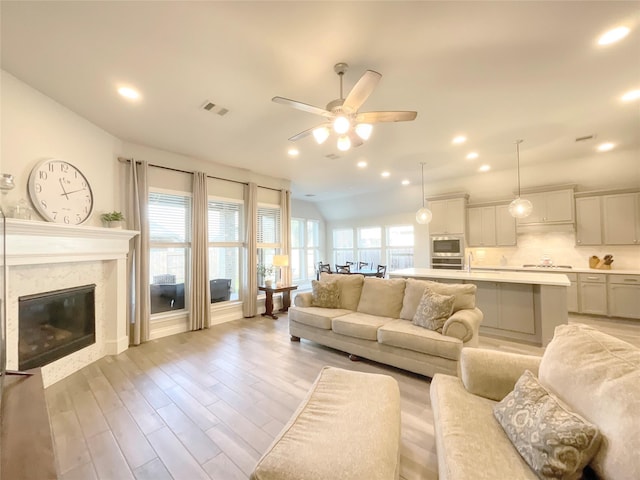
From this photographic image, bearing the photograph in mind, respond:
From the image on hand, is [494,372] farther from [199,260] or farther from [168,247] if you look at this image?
[168,247]

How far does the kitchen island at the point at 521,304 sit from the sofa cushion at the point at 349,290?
4.27 ft

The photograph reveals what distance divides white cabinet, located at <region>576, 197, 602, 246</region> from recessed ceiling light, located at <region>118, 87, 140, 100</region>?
23.9 ft

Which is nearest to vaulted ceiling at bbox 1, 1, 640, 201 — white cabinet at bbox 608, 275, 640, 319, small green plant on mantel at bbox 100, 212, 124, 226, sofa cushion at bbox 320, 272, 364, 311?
small green plant on mantel at bbox 100, 212, 124, 226

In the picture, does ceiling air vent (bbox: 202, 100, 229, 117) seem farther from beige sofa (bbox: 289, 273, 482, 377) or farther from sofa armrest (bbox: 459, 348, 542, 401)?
sofa armrest (bbox: 459, 348, 542, 401)

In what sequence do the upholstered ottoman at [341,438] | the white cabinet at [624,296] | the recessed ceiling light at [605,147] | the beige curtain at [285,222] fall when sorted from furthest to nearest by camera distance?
the beige curtain at [285,222], the white cabinet at [624,296], the recessed ceiling light at [605,147], the upholstered ottoman at [341,438]

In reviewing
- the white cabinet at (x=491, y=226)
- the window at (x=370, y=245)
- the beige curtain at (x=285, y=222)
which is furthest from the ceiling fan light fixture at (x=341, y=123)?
the window at (x=370, y=245)

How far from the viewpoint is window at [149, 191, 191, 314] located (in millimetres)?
4328

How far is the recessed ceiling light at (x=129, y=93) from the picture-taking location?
2.69 metres

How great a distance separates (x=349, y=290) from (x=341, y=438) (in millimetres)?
2818

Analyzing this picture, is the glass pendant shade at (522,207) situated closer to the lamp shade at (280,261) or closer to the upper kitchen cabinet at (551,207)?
the upper kitchen cabinet at (551,207)

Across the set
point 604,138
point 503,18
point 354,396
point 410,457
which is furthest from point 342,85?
point 604,138

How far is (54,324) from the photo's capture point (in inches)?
116

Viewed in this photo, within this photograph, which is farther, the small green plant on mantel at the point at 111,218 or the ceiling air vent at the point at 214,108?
the small green plant on mantel at the point at 111,218

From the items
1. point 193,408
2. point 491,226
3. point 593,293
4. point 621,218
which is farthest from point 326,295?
point 621,218
